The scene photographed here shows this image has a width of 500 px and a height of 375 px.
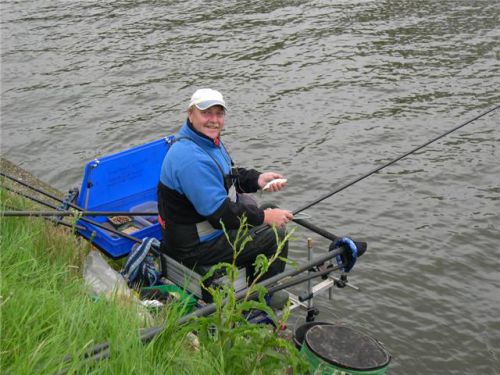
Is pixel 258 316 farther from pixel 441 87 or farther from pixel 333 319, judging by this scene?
pixel 441 87

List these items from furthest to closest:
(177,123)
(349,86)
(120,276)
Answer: (349,86) < (177,123) < (120,276)

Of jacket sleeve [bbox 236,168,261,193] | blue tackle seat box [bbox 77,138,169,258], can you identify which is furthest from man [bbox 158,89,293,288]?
blue tackle seat box [bbox 77,138,169,258]

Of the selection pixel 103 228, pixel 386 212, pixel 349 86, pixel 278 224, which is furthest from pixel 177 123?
pixel 278 224

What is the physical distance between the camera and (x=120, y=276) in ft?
19.2

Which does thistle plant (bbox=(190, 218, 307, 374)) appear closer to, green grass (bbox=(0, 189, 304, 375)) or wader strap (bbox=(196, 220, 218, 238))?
green grass (bbox=(0, 189, 304, 375))

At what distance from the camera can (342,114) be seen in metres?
11.7

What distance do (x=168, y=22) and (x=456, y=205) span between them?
1222 cm

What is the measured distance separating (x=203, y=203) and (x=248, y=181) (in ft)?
4.05

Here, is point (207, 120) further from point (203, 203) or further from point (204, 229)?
point (204, 229)

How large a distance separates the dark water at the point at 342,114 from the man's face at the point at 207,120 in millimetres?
2594

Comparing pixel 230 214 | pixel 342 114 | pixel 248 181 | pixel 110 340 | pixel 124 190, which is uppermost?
pixel 110 340

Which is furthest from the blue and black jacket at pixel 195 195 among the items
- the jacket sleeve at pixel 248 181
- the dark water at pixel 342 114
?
the dark water at pixel 342 114

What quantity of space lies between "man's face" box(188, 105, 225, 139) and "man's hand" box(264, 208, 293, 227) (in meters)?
0.79

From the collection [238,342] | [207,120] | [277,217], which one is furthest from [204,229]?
[238,342]
